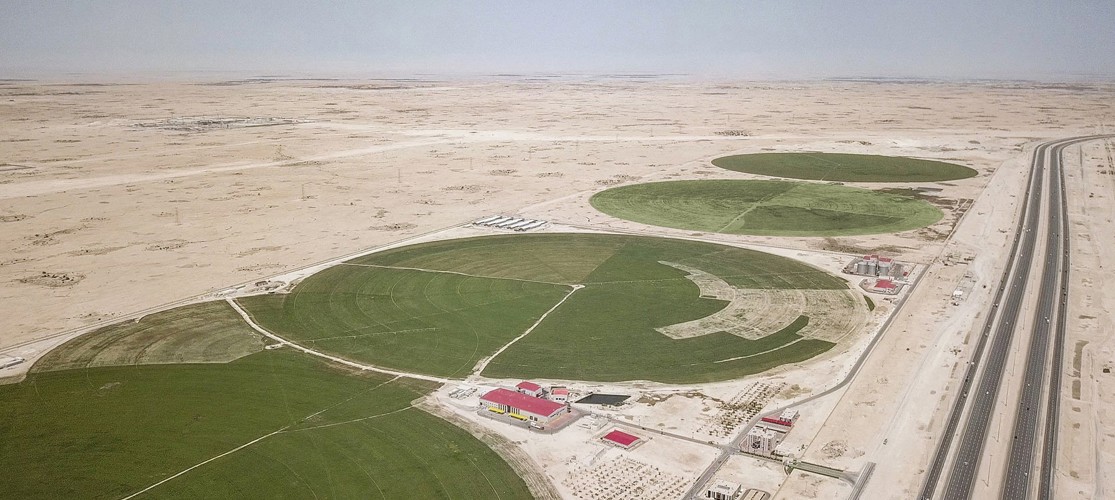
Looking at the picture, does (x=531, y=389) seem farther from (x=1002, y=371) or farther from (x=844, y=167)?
(x=844, y=167)

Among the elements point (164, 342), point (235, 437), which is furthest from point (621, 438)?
point (164, 342)

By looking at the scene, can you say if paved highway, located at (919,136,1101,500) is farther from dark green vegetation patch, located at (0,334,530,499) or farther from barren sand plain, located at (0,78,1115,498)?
dark green vegetation patch, located at (0,334,530,499)

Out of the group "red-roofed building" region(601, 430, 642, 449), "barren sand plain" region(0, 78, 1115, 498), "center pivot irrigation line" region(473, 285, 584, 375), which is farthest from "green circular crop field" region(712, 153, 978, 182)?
"red-roofed building" region(601, 430, 642, 449)

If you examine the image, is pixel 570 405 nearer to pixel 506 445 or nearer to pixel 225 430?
pixel 506 445

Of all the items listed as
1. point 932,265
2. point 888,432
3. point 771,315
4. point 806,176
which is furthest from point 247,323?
point 806,176

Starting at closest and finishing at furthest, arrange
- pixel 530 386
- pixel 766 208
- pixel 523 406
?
pixel 523 406 → pixel 530 386 → pixel 766 208

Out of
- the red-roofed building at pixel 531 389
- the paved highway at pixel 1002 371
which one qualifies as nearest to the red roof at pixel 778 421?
the paved highway at pixel 1002 371
